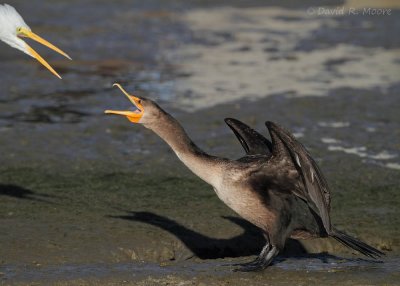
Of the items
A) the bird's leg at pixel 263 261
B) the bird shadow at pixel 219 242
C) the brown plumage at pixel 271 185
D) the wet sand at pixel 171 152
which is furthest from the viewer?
the bird shadow at pixel 219 242

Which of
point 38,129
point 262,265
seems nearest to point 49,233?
point 262,265

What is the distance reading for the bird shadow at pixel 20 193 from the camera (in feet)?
27.9

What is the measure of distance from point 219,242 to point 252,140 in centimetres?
98

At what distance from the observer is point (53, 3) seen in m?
20.3

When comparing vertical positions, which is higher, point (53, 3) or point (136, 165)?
point (53, 3)

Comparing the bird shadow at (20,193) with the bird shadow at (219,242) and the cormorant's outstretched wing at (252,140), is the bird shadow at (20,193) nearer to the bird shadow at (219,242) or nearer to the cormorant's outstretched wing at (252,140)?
the bird shadow at (219,242)

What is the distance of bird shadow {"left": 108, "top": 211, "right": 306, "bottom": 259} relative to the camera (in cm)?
768

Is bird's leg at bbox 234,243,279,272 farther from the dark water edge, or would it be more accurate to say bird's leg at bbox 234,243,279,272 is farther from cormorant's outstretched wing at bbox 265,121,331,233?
cormorant's outstretched wing at bbox 265,121,331,233

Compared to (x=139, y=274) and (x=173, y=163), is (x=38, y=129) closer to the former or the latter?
(x=173, y=163)

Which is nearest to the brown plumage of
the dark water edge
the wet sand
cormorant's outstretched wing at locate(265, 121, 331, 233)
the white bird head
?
cormorant's outstretched wing at locate(265, 121, 331, 233)

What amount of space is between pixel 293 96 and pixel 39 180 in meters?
4.69

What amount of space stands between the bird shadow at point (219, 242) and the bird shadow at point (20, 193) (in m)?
0.95

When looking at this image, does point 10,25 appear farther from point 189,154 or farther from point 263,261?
point 263,261

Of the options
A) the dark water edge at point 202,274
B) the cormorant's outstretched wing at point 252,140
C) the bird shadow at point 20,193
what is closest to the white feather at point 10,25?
the bird shadow at point 20,193
